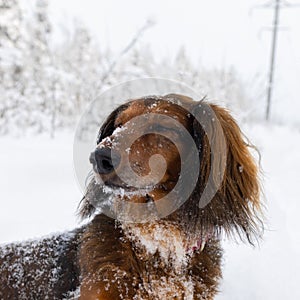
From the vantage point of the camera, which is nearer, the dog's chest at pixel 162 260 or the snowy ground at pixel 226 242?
the dog's chest at pixel 162 260

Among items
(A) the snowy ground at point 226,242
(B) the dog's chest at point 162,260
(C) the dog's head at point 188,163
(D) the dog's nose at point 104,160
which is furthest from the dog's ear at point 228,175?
(D) the dog's nose at point 104,160

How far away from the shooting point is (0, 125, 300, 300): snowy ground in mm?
3693

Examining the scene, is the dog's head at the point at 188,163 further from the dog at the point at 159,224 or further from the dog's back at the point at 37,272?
the dog's back at the point at 37,272

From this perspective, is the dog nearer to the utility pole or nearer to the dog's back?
the dog's back

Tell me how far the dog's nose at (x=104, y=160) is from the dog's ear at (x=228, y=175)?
0.69 m

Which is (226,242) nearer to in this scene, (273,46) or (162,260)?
(162,260)

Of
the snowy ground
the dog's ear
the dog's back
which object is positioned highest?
the dog's ear

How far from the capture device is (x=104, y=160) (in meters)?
2.33

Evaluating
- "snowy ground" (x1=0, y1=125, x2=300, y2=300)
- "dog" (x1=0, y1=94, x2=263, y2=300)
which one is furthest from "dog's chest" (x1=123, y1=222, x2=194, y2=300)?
"snowy ground" (x1=0, y1=125, x2=300, y2=300)

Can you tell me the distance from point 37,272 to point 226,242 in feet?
7.19

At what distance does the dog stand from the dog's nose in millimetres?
155

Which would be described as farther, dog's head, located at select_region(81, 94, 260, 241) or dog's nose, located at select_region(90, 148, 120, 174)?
dog's head, located at select_region(81, 94, 260, 241)

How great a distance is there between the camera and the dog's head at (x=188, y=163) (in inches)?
99.9

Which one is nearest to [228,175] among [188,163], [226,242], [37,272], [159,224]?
[188,163]
